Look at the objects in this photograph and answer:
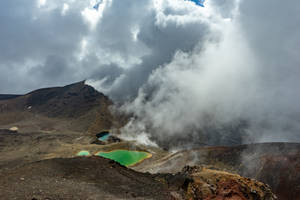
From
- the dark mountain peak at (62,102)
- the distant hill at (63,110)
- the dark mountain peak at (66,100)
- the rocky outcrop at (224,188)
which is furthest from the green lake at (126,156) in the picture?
the dark mountain peak at (66,100)

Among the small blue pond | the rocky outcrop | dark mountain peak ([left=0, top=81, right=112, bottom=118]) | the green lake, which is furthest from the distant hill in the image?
the rocky outcrop

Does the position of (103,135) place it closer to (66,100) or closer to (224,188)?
(66,100)

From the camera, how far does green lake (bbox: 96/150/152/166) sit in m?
63.9

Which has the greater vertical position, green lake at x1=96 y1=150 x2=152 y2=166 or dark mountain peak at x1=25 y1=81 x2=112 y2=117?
dark mountain peak at x1=25 y1=81 x2=112 y2=117

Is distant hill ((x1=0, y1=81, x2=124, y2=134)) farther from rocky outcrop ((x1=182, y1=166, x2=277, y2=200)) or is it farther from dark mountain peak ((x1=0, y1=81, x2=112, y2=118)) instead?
rocky outcrop ((x1=182, y1=166, x2=277, y2=200))

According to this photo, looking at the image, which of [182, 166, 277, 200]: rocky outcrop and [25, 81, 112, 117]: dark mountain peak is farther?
[25, 81, 112, 117]: dark mountain peak

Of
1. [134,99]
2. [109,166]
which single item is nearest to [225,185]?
[109,166]

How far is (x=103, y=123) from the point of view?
124m

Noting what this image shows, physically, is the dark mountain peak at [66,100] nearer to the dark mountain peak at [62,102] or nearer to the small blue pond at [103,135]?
the dark mountain peak at [62,102]

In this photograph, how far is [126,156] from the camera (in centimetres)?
6912

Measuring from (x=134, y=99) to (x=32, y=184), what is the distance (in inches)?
5388

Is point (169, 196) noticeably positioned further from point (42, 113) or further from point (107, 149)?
point (42, 113)

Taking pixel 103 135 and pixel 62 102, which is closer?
pixel 103 135

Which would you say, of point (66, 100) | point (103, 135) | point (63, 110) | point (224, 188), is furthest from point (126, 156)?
point (66, 100)
